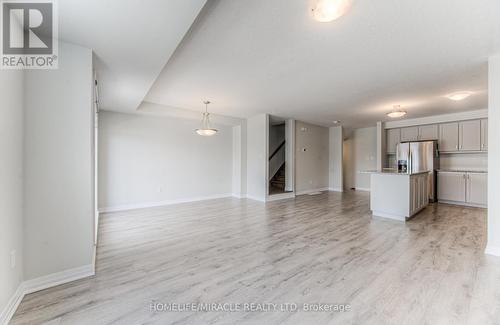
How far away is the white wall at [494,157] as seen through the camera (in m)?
2.72

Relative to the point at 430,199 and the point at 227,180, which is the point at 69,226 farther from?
the point at 430,199

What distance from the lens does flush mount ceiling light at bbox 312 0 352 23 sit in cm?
174

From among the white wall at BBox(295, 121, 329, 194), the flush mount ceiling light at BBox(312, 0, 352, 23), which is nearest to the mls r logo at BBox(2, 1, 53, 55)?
the flush mount ceiling light at BBox(312, 0, 352, 23)

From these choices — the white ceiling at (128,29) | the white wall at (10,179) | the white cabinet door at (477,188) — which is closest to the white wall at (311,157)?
the white cabinet door at (477,188)

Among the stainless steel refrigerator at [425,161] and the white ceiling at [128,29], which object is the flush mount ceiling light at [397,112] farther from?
the white ceiling at [128,29]

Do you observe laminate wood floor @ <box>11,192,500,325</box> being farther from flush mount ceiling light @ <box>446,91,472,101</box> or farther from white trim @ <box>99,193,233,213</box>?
flush mount ceiling light @ <box>446,91,472,101</box>

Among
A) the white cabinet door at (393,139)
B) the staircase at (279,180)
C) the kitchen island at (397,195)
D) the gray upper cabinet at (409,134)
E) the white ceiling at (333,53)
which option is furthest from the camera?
the staircase at (279,180)

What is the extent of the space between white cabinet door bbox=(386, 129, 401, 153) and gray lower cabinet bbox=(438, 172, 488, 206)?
1525 mm

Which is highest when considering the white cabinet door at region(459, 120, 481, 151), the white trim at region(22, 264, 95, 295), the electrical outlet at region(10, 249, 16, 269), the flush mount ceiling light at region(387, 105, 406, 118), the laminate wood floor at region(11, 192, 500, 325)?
the flush mount ceiling light at region(387, 105, 406, 118)

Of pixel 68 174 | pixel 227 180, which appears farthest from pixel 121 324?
pixel 227 180

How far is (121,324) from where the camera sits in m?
1.59

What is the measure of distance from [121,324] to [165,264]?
942 mm

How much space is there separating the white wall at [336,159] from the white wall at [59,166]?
7.93 meters

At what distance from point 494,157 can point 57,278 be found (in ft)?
17.2
